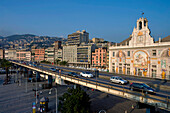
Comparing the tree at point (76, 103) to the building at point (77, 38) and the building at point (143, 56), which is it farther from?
the building at point (77, 38)

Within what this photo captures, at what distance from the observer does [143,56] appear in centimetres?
5416

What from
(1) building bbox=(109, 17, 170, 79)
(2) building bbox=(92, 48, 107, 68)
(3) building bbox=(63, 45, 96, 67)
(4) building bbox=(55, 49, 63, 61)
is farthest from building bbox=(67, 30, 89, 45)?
(1) building bbox=(109, 17, 170, 79)

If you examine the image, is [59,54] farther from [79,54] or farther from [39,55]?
[39,55]

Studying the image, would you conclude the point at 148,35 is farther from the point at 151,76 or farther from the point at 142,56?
the point at 151,76

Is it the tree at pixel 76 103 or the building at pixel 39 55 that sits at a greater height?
the building at pixel 39 55

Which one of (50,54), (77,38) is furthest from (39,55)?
(77,38)

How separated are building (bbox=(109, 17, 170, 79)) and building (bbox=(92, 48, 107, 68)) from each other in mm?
46439

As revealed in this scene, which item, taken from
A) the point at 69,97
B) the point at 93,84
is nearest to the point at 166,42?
the point at 93,84

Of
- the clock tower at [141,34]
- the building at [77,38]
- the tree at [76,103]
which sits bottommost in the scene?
the tree at [76,103]

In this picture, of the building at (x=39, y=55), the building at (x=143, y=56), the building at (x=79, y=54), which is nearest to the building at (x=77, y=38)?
the building at (x=39, y=55)

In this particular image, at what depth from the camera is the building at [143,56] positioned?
4812 centimetres

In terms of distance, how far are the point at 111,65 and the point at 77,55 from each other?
222 feet

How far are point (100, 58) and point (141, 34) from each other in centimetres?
6047

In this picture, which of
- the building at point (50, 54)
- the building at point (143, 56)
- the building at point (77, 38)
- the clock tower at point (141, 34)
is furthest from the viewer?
the building at point (77, 38)
